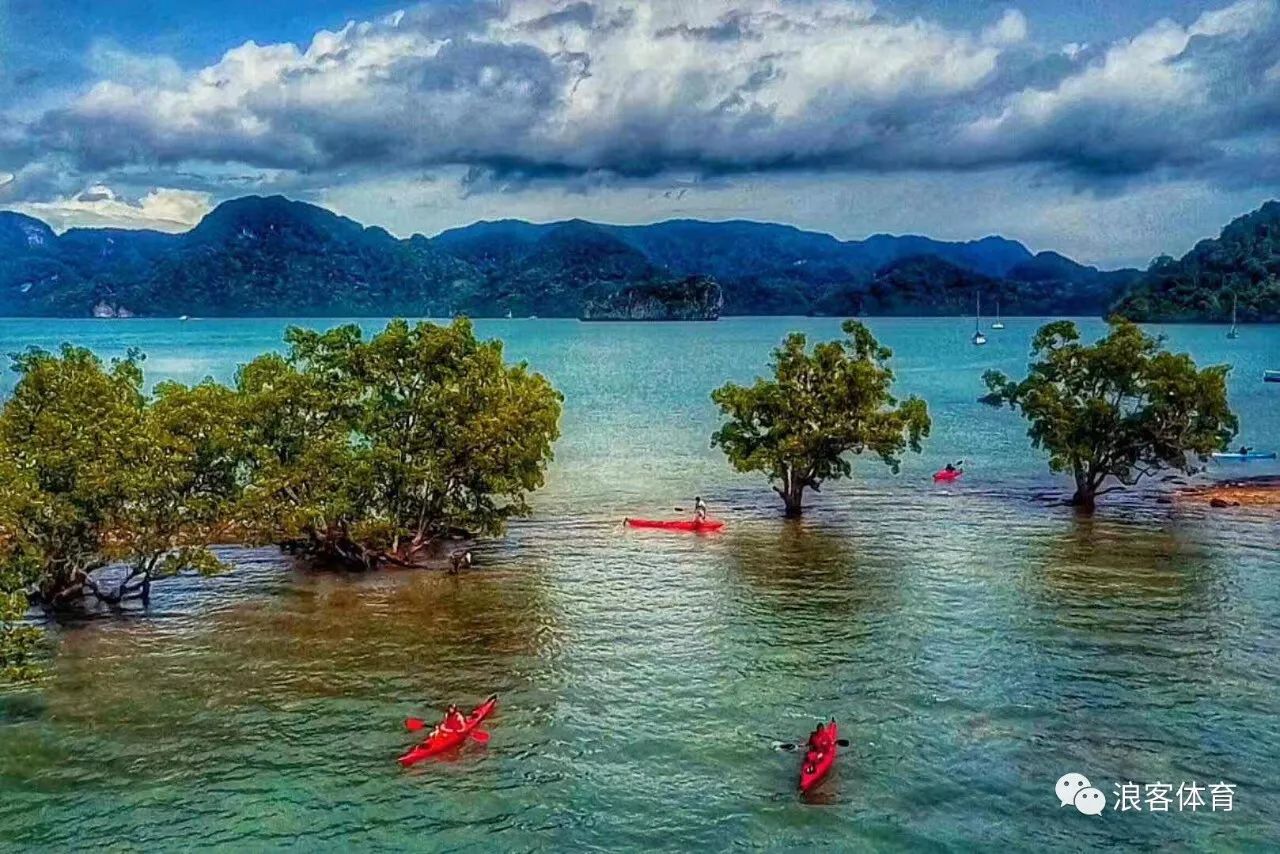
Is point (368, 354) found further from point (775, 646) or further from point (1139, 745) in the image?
point (1139, 745)

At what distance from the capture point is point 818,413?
56000 mm

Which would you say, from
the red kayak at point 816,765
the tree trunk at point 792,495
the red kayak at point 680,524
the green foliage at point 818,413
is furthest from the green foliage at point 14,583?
the tree trunk at point 792,495

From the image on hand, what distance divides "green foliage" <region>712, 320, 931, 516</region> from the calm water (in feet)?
14.4

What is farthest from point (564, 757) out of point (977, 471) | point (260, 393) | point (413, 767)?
point (977, 471)

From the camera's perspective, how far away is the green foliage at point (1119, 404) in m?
57.1

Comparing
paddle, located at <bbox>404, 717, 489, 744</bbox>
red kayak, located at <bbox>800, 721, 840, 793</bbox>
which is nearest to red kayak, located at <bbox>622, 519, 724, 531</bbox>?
paddle, located at <bbox>404, 717, 489, 744</bbox>

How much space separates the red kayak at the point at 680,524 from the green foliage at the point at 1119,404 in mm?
19105

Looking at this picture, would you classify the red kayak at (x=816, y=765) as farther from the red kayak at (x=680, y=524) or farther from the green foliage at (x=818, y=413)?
the green foliage at (x=818, y=413)

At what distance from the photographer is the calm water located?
81.5 feet

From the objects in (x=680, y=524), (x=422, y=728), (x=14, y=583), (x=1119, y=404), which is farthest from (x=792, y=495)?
(x=14, y=583)

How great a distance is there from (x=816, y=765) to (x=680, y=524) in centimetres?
3045

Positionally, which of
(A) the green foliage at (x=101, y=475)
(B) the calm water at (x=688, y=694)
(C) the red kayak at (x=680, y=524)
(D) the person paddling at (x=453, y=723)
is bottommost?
(B) the calm water at (x=688, y=694)

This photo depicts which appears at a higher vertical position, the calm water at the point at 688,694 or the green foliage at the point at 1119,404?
the green foliage at the point at 1119,404

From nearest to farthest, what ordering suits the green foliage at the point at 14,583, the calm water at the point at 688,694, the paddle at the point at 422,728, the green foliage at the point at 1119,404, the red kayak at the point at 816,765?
the calm water at the point at 688,694 → the red kayak at the point at 816,765 → the paddle at the point at 422,728 → the green foliage at the point at 14,583 → the green foliage at the point at 1119,404
